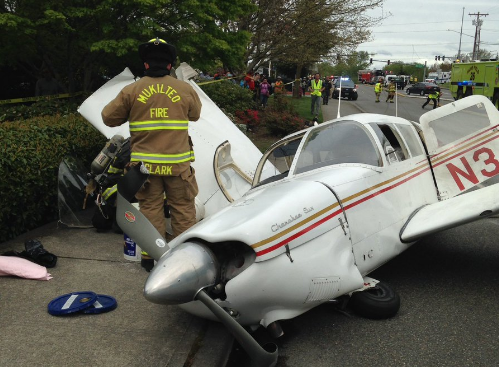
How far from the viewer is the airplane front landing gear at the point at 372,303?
4.50m

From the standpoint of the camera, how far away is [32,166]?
20.2 feet

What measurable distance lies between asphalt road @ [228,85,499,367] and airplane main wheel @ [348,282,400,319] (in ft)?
0.21

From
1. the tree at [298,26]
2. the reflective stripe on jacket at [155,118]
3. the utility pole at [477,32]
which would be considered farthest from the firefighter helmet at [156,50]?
the utility pole at [477,32]

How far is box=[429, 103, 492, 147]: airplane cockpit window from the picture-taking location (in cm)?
661

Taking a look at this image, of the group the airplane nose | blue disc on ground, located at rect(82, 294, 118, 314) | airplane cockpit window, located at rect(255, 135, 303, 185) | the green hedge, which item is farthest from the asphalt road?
the green hedge

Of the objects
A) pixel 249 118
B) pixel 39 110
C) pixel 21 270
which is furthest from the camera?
pixel 249 118

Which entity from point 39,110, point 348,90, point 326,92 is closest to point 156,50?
point 39,110

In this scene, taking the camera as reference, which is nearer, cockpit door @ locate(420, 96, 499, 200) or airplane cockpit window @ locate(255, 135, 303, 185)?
airplane cockpit window @ locate(255, 135, 303, 185)

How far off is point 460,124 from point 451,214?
2029 mm

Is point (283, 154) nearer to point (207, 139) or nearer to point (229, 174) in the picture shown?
point (229, 174)

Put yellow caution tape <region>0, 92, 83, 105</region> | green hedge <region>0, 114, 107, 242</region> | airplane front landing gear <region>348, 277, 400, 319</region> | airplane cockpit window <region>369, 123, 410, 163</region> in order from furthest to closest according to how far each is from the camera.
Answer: yellow caution tape <region>0, 92, 83, 105</region>
green hedge <region>0, 114, 107, 242</region>
airplane cockpit window <region>369, 123, 410, 163</region>
airplane front landing gear <region>348, 277, 400, 319</region>

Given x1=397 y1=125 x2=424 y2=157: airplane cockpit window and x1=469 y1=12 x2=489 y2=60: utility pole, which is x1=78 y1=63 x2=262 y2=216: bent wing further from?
x1=469 y1=12 x2=489 y2=60: utility pole

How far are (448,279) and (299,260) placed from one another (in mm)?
2591

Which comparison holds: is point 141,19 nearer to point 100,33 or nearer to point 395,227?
point 100,33
